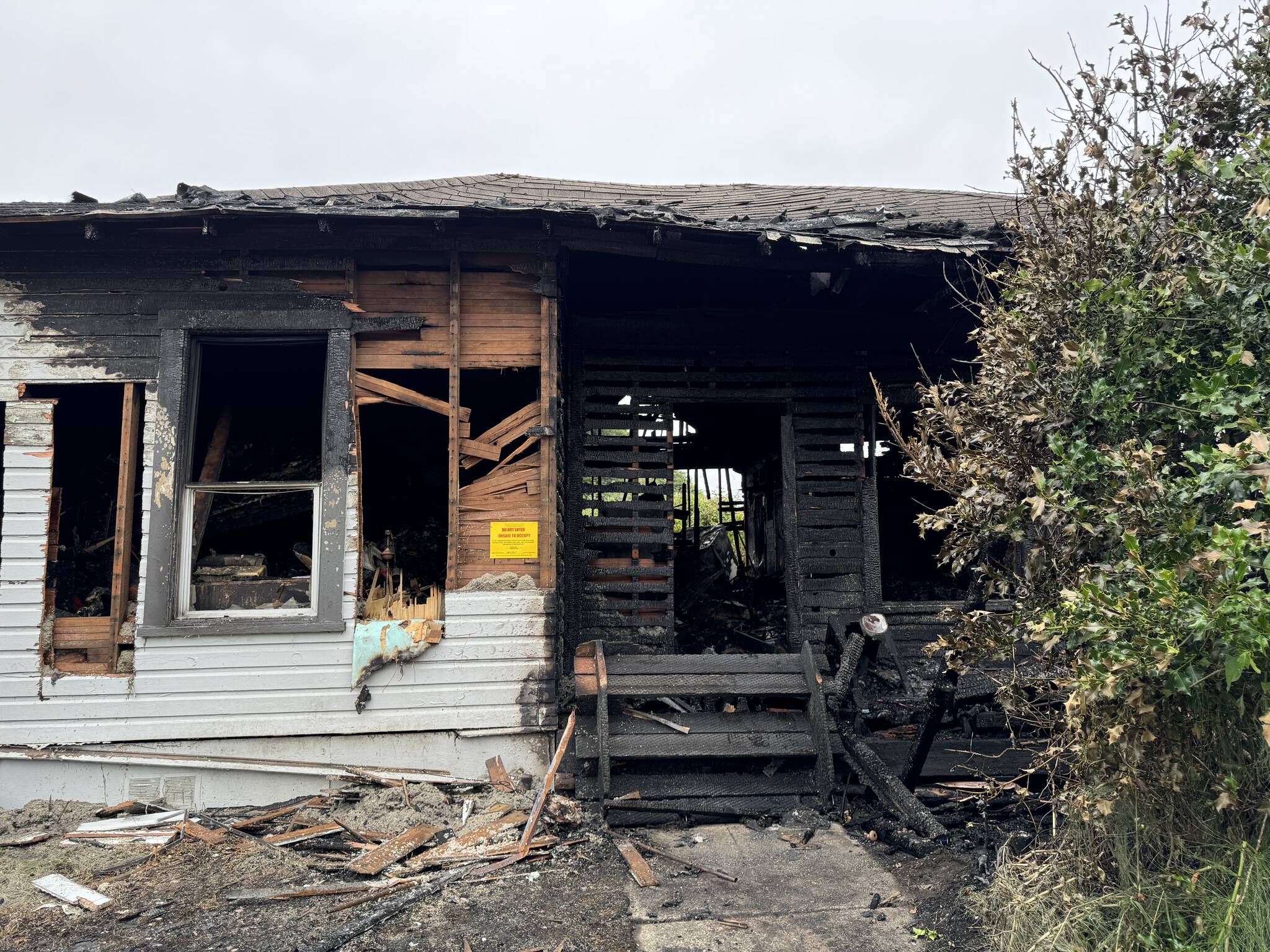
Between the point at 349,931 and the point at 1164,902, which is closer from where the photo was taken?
the point at 1164,902

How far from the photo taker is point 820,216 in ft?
21.1

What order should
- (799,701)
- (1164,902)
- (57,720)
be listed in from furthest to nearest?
(799,701)
(57,720)
(1164,902)

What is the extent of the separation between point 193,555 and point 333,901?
113 inches

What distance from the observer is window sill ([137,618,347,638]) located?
548 centimetres

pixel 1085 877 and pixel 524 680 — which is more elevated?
pixel 524 680

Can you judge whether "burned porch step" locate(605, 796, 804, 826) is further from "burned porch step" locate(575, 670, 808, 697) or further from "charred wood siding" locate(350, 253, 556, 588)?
"charred wood siding" locate(350, 253, 556, 588)

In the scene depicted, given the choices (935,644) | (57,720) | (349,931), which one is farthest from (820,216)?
(57,720)

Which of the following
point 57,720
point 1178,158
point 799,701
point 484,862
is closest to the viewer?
point 1178,158

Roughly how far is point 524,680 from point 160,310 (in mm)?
3691

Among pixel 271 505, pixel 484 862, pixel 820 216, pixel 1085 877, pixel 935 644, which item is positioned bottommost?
pixel 484 862

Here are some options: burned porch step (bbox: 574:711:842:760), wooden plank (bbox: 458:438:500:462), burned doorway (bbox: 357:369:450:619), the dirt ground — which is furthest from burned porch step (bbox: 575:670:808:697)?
burned doorway (bbox: 357:369:450:619)

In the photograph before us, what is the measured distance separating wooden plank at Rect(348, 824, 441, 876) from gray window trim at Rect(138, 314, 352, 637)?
148 cm

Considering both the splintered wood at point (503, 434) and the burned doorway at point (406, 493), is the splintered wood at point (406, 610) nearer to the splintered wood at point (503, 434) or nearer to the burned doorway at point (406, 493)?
the splintered wood at point (503, 434)

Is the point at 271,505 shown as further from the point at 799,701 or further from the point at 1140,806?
the point at 1140,806
